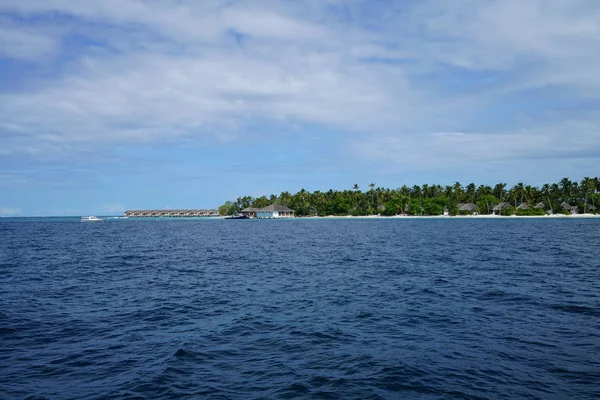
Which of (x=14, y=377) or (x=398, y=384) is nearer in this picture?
(x=398, y=384)

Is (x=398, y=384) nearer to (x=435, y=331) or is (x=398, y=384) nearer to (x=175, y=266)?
(x=435, y=331)

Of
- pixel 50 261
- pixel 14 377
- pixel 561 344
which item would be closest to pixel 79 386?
pixel 14 377

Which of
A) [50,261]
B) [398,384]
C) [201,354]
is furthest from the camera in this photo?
[50,261]

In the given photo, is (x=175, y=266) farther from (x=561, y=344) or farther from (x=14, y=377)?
(x=561, y=344)

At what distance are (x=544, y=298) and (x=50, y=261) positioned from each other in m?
48.1

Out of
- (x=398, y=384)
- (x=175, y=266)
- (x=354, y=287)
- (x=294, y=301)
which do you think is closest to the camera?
(x=398, y=384)

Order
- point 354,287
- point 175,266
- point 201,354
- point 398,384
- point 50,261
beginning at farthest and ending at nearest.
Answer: point 50,261
point 175,266
point 354,287
point 201,354
point 398,384

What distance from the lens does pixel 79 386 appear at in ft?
41.2

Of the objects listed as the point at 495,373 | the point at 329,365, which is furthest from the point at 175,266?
the point at 495,373

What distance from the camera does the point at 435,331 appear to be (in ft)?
59.3

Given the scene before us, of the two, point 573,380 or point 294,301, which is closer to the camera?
point 573,380

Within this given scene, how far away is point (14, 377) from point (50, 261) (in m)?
39.3

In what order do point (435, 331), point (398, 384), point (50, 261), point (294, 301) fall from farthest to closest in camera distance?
point (50, 261), point (294, 301), point (435, 331), point (398, 384)

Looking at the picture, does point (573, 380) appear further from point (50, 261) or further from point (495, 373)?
point (50, 261)
